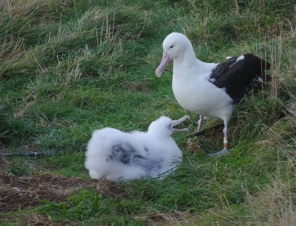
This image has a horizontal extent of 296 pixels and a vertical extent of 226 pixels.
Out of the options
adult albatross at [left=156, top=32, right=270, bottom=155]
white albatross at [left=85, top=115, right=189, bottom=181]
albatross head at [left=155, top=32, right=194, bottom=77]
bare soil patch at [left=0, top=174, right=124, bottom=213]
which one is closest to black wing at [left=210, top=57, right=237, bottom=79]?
adult albatross at [left=156, top=32, right=270, bottom=155]

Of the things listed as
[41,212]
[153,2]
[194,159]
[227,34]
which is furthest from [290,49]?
[41,212]

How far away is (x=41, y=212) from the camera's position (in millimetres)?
4723

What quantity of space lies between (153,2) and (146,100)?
274cm

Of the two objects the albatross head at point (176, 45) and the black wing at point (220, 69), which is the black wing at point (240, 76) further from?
the albatross head at point (176, 45)

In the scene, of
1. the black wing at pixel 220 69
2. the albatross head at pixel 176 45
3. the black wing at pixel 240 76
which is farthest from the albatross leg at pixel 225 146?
the albatross head at pixel 176 45

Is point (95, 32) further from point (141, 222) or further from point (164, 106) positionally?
point (141, 222)

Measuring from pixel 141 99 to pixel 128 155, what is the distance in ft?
6.32

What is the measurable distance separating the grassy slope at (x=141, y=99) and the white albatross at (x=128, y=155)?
151 millimetres

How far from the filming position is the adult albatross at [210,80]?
6.25 meters

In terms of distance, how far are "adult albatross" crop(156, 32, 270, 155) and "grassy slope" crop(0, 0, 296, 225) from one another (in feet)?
0.50

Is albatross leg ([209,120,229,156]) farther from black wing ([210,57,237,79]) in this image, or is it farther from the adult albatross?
black wing ([210,57,237,79])

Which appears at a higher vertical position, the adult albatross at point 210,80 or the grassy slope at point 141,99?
the adult albatross at point 210,80

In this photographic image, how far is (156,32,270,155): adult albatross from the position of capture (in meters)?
6.25

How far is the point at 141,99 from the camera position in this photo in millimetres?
7453
